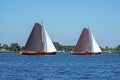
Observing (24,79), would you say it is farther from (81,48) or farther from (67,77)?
(81,48)

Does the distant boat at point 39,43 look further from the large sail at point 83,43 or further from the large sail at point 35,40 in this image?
the large sail at point 83,43

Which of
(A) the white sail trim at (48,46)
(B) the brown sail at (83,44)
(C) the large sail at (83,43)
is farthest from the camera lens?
(B) the brown sail at (83,44)

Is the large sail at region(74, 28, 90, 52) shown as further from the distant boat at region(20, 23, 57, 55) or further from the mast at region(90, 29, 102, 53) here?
the distant boat at region(20, 23, 57, 55)

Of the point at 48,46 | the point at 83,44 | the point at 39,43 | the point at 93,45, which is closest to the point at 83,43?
the point at 83,44

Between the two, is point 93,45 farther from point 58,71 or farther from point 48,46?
point 58,71

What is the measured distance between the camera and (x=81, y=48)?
625 ft

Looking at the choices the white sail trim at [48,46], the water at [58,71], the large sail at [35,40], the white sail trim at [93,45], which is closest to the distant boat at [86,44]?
the white sail trim at [93,45]

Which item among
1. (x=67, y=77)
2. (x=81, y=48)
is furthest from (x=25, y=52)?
(x=67, y=77)

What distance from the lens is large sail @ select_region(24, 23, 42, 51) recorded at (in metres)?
164

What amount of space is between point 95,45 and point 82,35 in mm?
7479

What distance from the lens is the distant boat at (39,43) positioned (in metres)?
165

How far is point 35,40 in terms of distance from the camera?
16462 centimetres

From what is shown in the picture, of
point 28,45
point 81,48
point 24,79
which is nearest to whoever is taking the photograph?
point 24,79

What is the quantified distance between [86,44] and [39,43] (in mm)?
29139
